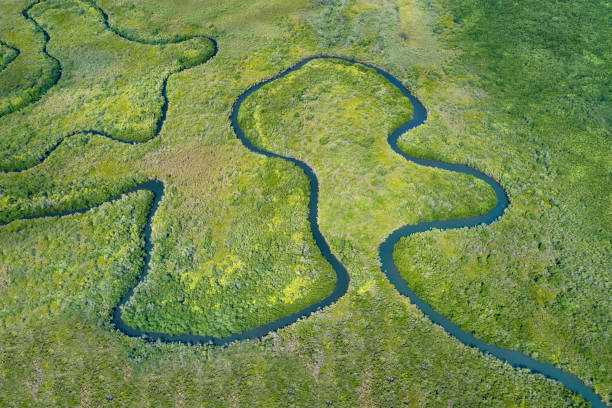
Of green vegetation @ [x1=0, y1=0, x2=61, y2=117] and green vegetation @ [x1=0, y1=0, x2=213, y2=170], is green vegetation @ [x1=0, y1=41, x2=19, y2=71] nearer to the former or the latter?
green vegetation @ [x1=0, y1=0, x2=61, y2=117]

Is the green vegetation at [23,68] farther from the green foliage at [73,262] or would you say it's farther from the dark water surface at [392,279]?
the green foliage at [73,262]

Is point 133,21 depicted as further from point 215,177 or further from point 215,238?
point 215,238

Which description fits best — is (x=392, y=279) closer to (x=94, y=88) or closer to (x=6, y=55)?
(x=94, y=88)

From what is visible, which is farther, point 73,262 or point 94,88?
point 94,88

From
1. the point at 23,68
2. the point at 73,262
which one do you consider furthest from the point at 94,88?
the point at 73,262

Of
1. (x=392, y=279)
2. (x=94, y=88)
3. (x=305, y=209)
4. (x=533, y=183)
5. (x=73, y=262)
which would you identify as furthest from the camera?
(x=94, y=88)

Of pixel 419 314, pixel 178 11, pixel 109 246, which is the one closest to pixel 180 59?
pixel 178 11

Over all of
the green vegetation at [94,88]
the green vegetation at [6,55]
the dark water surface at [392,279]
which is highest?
the green vegetation at [6,55]

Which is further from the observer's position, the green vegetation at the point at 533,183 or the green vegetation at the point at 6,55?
the green vegetation at the point at 6,55

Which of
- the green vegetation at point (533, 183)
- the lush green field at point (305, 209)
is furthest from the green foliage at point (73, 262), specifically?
the green vegetation at point (533, 183)
